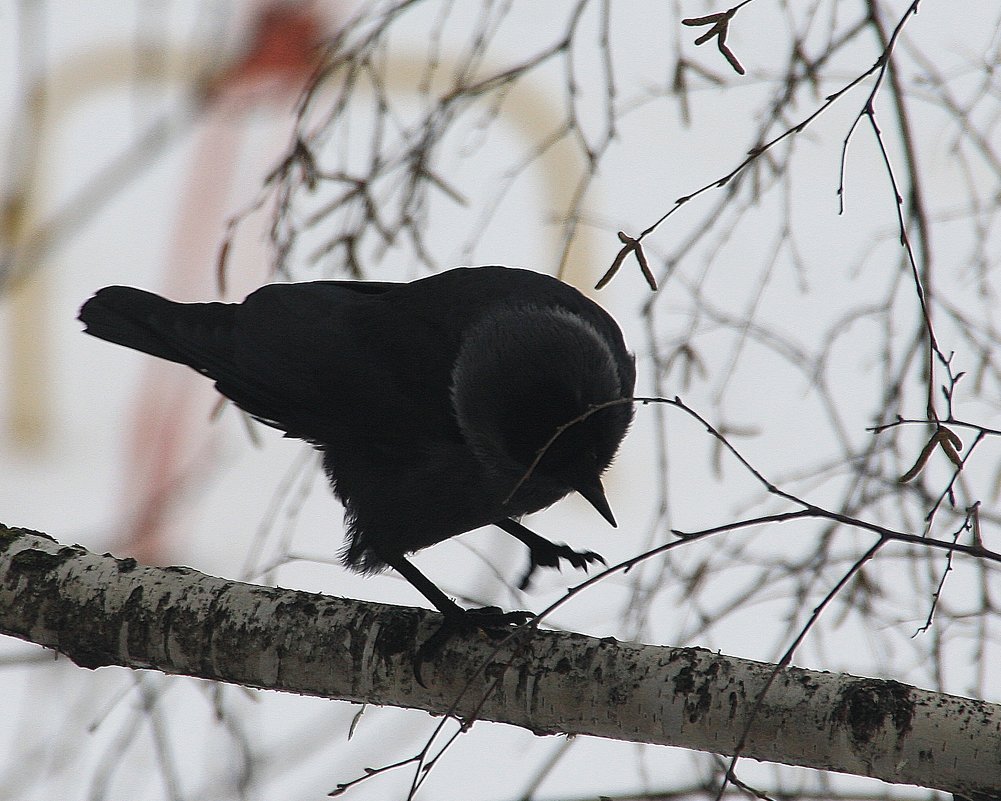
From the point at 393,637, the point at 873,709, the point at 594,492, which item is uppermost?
the point at 594,492

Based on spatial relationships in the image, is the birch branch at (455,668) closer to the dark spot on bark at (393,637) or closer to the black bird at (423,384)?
the dark spot on bark at (393,637)

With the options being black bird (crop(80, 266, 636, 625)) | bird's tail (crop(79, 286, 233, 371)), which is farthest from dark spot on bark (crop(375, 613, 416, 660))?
bird's tail (crop(79, 286, 233, 371))

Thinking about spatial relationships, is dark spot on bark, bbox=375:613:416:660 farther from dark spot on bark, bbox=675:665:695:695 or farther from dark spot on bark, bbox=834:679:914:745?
dark spot on bark, bbox=834:679:914:745

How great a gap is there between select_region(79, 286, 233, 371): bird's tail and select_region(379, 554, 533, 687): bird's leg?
0.80 metres

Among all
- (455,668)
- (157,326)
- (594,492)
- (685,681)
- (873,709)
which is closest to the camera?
(873,709)

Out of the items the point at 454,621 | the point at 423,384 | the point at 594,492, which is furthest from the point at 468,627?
the point at 423,384

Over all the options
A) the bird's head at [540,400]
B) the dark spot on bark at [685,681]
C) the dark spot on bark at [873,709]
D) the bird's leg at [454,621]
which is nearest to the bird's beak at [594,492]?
the bird's head at [540,400]

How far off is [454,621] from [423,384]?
0.69 metres

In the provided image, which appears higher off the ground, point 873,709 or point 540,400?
point 540,400

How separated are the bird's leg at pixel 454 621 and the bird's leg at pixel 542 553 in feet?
1.06

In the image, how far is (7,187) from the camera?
3.52 m

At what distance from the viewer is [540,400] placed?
2.25m

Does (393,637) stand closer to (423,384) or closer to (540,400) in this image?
(540,400)

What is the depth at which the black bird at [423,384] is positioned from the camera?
2.25 metres
